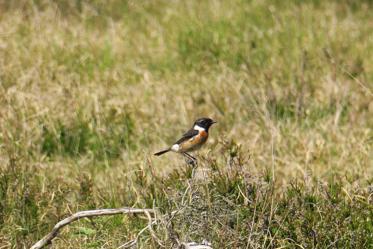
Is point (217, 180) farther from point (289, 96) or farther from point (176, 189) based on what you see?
point (289, 96)

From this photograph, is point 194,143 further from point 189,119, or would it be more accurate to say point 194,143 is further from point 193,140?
point 189,119

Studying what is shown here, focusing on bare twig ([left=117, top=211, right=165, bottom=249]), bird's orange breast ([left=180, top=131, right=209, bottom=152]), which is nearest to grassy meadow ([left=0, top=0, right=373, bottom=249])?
bare twig ([left=117, top=211, right=165, bottom=249])

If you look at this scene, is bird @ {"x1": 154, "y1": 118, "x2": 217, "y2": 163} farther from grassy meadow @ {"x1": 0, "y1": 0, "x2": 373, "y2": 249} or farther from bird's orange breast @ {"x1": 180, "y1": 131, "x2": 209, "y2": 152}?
grassy meadow @ {"x1": 0, "y1": 0, "x2": 373, "y2": 249}

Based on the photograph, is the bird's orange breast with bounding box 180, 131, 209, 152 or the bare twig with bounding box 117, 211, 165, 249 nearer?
the bare twig with bounding box 117, 211, 165, 249

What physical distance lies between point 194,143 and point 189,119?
1.32 m

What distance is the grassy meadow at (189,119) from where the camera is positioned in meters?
5.13

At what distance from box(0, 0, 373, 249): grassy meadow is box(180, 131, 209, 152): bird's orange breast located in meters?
0.16

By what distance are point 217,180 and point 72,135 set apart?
7.51 ft

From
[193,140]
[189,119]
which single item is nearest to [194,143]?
[193,140]

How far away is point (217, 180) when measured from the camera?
17.1 ft

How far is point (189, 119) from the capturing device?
25.1 feet

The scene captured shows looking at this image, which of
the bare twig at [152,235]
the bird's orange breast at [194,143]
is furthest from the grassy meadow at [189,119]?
the bird's orange breast at [194,143]

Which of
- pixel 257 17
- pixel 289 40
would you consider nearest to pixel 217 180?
pixel 289 40

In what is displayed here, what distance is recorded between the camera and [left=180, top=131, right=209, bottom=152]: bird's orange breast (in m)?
6.36
